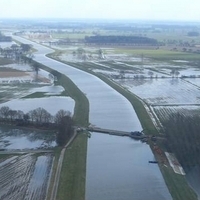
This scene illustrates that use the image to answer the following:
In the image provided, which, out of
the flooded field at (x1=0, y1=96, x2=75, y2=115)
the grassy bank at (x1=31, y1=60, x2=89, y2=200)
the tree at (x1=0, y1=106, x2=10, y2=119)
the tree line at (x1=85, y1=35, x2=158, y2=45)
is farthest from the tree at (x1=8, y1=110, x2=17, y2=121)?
the tree line at (x1=85, y1=35, x2=158, y2=45)

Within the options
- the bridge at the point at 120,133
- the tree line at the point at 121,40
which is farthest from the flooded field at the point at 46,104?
the tree line at the point at 121,40

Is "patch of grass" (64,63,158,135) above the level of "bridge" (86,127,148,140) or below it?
above

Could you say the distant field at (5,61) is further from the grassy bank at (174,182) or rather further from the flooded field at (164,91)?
the grassy bank at (174,182)

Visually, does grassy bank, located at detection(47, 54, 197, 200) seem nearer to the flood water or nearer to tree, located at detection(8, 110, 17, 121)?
the flood water

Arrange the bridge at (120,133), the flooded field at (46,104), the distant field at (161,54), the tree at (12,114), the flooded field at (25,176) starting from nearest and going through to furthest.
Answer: the flooded field at (25,176) → the bridge at (120,133) → the tree at (12,114) → the flooded field at (46,104) → the distant field at (161,54)

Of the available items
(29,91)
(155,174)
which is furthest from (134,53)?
(155,174)

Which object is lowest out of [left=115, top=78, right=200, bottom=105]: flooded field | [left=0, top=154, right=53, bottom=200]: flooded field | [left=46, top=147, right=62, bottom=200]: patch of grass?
[left=0, top=154, right=53, bottom=200]: flooded field

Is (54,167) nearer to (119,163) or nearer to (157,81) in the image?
(119,163)

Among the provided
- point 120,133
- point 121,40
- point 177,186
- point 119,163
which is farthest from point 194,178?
point 121,40

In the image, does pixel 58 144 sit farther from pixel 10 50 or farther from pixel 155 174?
pixel 10 50
